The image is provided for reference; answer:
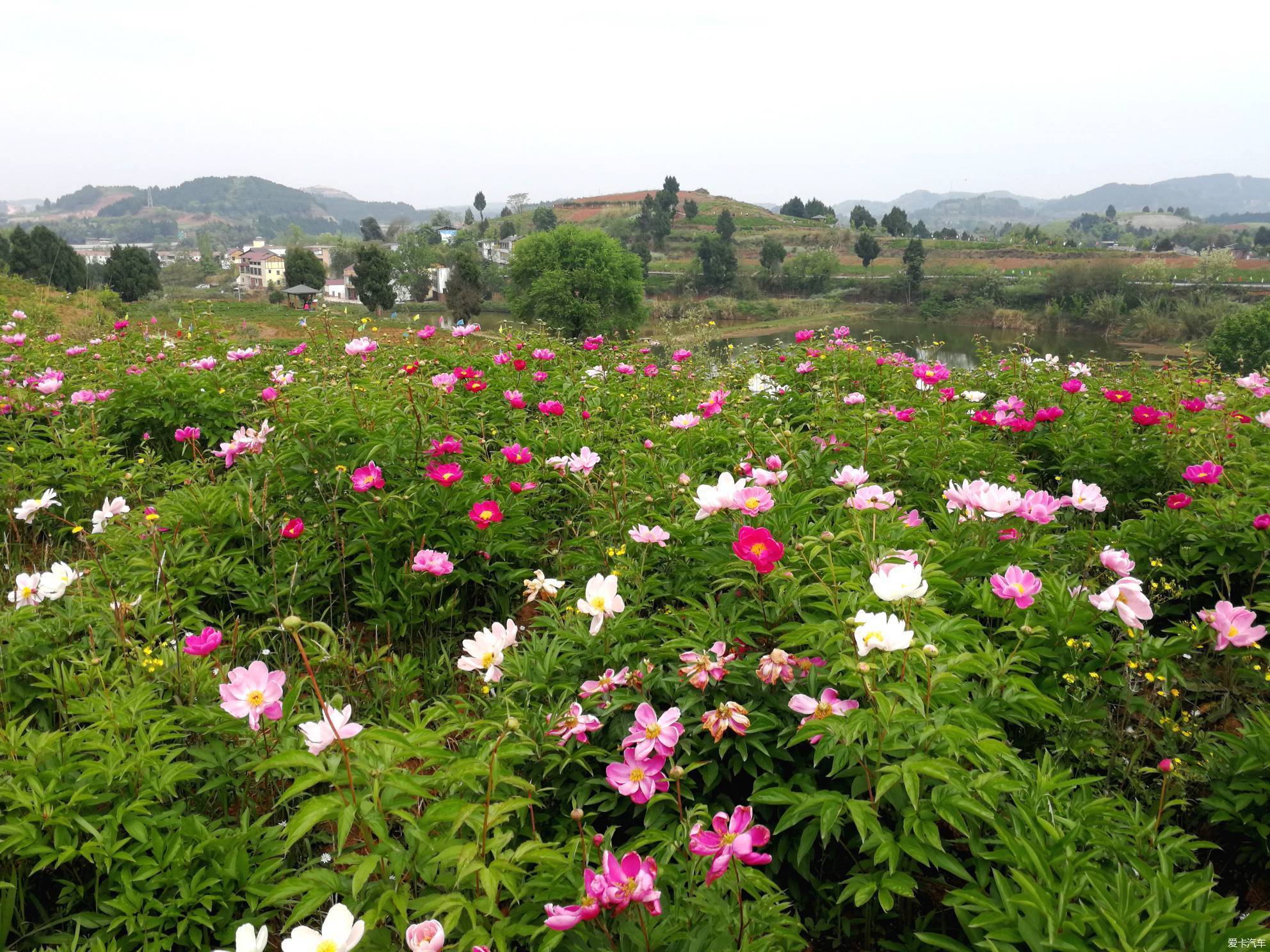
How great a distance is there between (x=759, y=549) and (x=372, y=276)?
151ft

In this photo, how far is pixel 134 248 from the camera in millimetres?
46438

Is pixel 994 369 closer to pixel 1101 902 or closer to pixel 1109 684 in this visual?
pixel 1109 684

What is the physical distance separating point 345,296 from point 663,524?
82.5 m

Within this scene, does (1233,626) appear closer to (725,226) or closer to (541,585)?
(541,585)

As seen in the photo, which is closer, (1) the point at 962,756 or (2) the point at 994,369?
(1) the point at 962,756

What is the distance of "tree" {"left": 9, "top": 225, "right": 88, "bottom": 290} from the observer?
38000 mm

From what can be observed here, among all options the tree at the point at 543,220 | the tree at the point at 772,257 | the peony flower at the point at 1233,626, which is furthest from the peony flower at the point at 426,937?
the tree at the point at 543,220

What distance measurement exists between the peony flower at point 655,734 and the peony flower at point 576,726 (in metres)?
0.11

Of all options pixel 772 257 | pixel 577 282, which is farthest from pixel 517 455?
pixel 772 257

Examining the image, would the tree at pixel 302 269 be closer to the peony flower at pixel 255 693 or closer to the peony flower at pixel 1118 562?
the peony flower at pixel 255 693

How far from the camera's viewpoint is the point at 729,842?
107 centimetres

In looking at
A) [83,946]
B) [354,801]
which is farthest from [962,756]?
[83,946]

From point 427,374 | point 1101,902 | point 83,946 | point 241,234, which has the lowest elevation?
point 83,946

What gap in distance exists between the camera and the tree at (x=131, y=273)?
1713 inches
